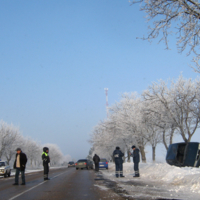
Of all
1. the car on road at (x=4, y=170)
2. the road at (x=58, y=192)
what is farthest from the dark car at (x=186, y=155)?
the car on road at (x=4, y=170)

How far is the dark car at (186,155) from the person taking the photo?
1514cm

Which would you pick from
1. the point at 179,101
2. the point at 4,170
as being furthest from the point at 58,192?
the point at 179,101

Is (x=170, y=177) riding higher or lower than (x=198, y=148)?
lower

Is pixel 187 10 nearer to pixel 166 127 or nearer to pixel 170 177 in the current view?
pixel 170 177

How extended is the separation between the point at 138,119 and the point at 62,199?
A: 88.7 feet

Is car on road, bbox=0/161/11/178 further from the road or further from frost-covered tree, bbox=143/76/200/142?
frost-covered tree, bbox=143/76/200/142

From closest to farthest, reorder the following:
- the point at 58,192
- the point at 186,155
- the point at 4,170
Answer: the point at 58,192 → the point at 186,155 → the point at 4,170

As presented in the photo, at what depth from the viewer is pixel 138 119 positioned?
113 feet

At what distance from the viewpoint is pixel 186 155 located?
15438mm

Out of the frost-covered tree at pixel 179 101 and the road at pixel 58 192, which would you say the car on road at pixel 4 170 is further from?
the frost-covered tree at pixel 179 101

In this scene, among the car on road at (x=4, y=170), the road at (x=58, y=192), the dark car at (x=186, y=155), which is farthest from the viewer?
the car on road at (x=4, y=170)

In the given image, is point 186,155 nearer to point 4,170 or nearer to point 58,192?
point 58,192

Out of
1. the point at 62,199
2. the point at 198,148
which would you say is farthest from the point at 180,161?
the point at 62,199

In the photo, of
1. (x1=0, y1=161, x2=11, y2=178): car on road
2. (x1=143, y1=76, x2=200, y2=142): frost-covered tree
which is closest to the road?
(x1=0, y1=161, x2=11, y2=178): car on road
